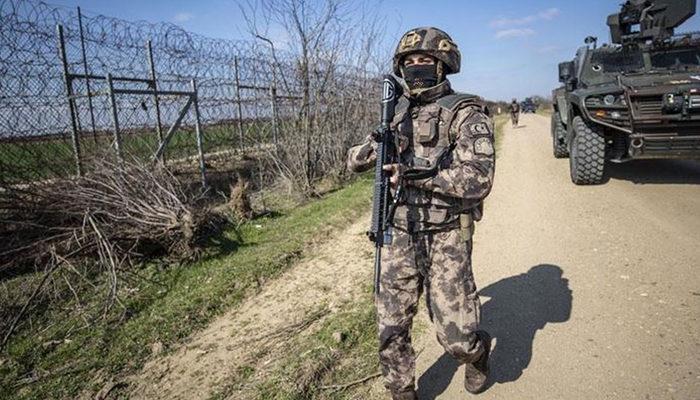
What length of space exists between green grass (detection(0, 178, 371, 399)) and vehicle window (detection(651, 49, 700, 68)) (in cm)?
529

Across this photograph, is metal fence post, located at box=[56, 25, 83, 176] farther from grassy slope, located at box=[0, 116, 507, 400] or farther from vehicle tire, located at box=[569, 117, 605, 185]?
vehicle tire, located at box=[569, 117, 605, 185]

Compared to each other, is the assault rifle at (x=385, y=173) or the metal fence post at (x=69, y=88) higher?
the metal fence post at (x=69, y=88)

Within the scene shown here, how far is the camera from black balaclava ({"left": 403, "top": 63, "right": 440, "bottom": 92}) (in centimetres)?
205

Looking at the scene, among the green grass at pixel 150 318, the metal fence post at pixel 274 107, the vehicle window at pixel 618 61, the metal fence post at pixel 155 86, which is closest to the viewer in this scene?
the green grass at pixel 150 318

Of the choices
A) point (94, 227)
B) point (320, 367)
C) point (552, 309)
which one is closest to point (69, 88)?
point (94, 227)

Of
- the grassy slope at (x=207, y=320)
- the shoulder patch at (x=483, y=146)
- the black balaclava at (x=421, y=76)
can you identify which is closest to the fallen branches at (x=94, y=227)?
the grassy slope at (x=207, y=320)

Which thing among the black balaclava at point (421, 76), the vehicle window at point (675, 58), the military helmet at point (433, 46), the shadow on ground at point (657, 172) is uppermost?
the vehicle window at point (675, 58)

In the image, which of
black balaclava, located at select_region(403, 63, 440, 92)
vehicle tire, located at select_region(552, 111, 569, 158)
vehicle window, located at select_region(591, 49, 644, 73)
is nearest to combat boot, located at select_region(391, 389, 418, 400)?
black balaclava, located at select_region(403, 63, 440, 92)

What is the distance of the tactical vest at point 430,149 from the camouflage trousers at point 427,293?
72 mm

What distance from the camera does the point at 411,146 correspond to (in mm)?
2104

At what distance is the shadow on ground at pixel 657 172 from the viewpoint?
248 inches

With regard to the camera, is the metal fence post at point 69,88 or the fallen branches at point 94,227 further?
the metal fence post at point 69,88

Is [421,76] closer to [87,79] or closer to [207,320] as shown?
[207,320]

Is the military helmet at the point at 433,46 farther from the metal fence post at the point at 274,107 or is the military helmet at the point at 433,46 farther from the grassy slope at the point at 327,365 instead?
the metal fence post at the point at 274,107
